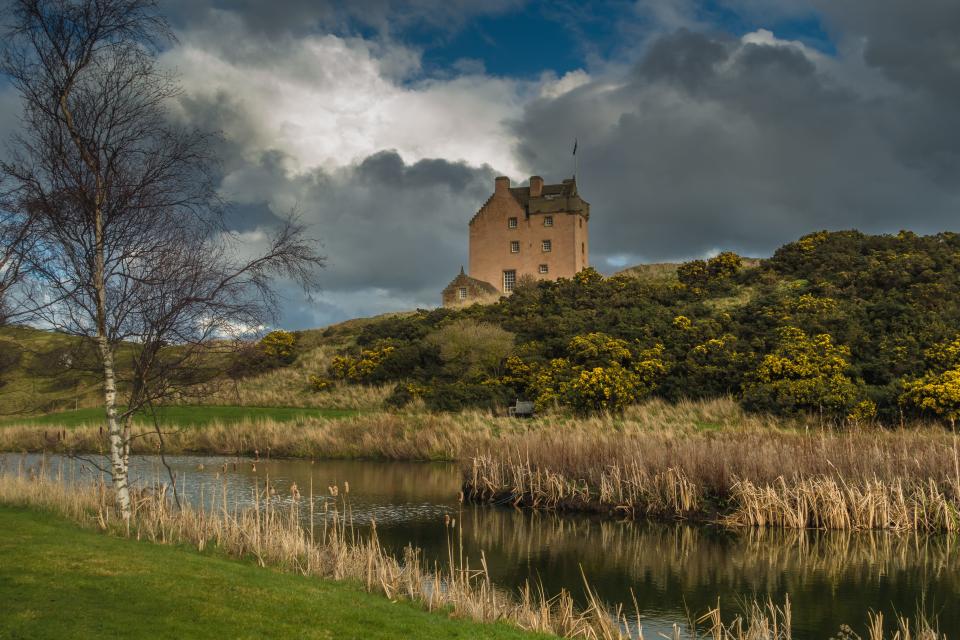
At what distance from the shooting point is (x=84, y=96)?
44.4 feet

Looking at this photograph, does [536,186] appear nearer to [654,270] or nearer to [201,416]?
[654,270]

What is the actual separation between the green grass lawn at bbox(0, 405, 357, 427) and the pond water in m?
13.9

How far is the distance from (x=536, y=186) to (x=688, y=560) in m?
56.2

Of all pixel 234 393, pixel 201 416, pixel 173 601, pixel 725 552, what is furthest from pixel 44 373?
pixel 234 393

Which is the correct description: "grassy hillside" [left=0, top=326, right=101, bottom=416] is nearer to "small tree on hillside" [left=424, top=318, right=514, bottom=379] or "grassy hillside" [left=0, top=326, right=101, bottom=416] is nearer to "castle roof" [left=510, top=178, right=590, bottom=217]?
"small tree on hillside" [left=424, top=318, right=514, bottom=379]

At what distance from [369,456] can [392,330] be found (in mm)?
23210

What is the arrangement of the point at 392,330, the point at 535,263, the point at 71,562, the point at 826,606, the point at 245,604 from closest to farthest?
the point at 245,604 < the point at 71,562 < the point at 826,606 < the point at 392,330 < the point at 535,263

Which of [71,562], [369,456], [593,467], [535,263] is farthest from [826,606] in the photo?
[535,263]

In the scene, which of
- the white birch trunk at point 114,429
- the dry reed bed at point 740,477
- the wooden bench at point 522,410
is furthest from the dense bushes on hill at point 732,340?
the white birch trunk at point 114,429

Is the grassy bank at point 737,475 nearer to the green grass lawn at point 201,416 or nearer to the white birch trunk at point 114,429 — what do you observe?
the white birch trunk at point 114,429

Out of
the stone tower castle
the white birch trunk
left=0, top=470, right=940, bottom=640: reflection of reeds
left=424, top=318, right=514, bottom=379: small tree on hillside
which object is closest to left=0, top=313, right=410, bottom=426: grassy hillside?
the white birch trunk

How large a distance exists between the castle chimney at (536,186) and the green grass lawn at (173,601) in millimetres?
60133

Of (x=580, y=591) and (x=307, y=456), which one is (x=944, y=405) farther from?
(x=307, y=456)

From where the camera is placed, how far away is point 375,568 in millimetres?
11883
